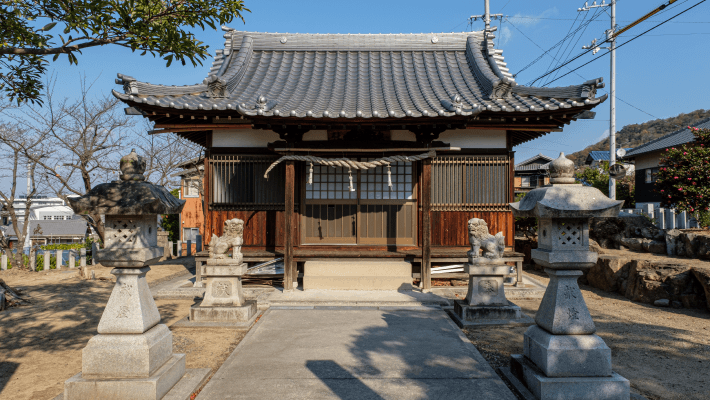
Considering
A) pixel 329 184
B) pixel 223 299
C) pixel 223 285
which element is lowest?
pixel 223 299

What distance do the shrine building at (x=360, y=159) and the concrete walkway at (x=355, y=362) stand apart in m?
2.36

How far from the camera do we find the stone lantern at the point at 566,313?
343 cm

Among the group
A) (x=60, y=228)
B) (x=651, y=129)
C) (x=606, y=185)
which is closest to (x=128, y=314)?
(x=606, y=185)

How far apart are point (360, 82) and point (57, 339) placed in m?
8.22

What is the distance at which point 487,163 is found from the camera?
857 centimetres

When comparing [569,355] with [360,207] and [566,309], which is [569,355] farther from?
[360,207]

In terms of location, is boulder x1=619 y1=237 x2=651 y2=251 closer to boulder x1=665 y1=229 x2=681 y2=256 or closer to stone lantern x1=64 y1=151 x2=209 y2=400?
boulder x1=665 y1=229 x2=681 y2=256

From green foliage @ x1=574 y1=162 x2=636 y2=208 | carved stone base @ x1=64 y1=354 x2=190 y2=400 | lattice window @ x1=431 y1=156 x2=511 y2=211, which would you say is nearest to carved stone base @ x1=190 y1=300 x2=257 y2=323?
carved stone base @ x1=64 y1=354 x2=190 y2=400

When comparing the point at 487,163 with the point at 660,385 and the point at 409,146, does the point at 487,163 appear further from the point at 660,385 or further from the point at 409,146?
the point at 660,385

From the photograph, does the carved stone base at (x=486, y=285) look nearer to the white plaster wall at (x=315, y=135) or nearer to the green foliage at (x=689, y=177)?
the white plaster wall at (x=315, y=135)

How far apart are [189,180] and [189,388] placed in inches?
901

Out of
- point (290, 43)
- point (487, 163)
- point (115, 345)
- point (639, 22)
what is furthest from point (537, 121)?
point (115, 345)

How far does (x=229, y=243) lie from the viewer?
6.46 m

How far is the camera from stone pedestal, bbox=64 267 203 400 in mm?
3514
